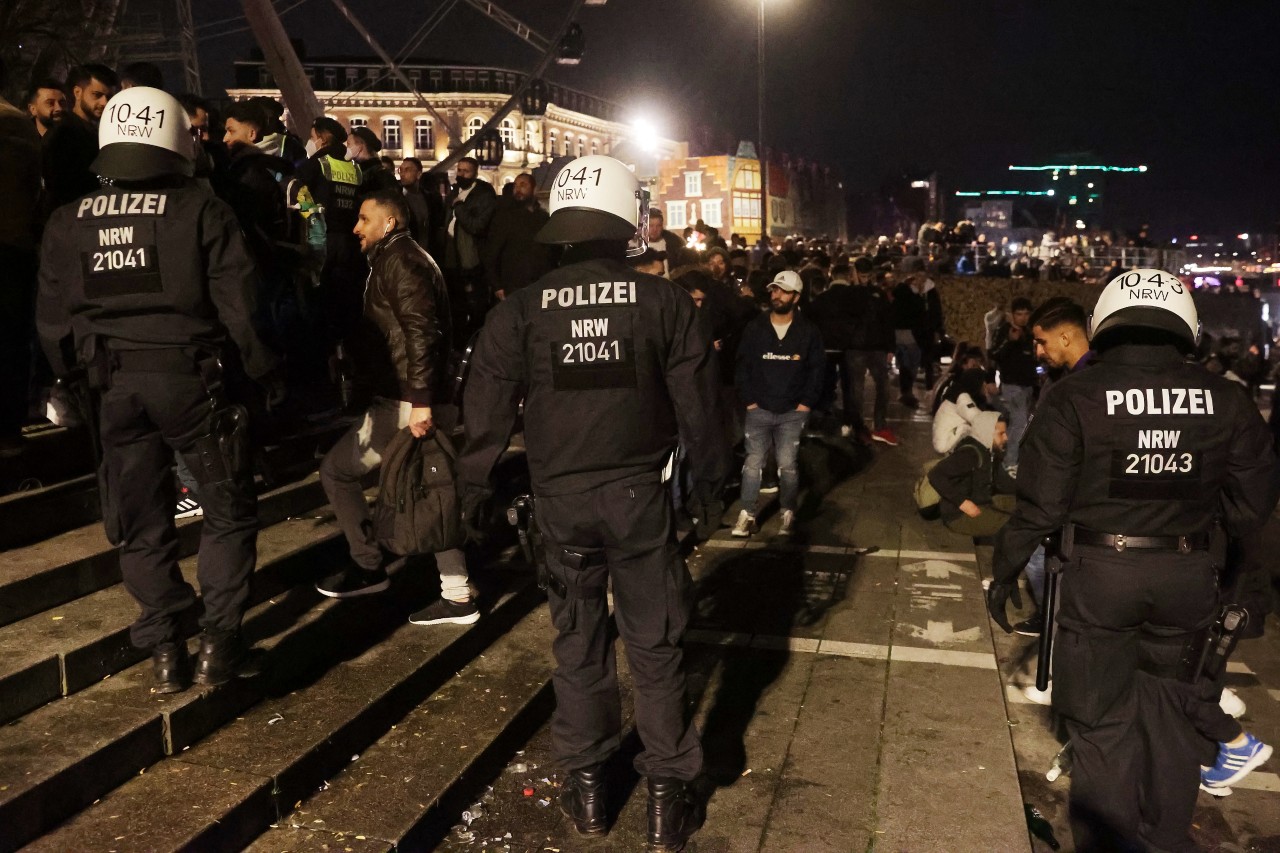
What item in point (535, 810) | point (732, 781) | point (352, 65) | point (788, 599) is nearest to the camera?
point (535, 810)

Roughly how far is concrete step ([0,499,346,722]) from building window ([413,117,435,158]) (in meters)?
88.6

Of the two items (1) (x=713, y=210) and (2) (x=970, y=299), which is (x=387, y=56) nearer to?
(2) (x=970, y=299)

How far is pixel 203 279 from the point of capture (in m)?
3.78

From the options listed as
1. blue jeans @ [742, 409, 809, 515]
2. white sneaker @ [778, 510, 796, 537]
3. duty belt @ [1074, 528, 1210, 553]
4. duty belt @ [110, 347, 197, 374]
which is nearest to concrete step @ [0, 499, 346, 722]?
duty belt @ [110, 347, 197, 374]

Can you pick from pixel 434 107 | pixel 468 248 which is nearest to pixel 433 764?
pixel 468 248

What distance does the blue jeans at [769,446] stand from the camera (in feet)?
26.3

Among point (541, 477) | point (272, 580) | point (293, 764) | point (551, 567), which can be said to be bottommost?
point (293, 764)

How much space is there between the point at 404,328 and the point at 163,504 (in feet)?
4.88

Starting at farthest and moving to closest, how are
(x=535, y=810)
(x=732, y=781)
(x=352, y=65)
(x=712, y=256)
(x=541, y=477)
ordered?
(x=352, y=65) < (x=712, y=256) < (x=732, y=781) < (x=535, y=810) < (x=541, y=477)

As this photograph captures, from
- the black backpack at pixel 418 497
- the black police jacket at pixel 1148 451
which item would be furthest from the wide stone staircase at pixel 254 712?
the black police jacket at pixel 1148 451

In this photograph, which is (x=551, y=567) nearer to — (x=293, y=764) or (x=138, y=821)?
(x=293, y=764)

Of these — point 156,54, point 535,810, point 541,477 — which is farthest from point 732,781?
point 156,54

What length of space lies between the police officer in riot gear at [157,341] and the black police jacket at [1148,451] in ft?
9.94

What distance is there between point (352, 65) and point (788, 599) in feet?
278
